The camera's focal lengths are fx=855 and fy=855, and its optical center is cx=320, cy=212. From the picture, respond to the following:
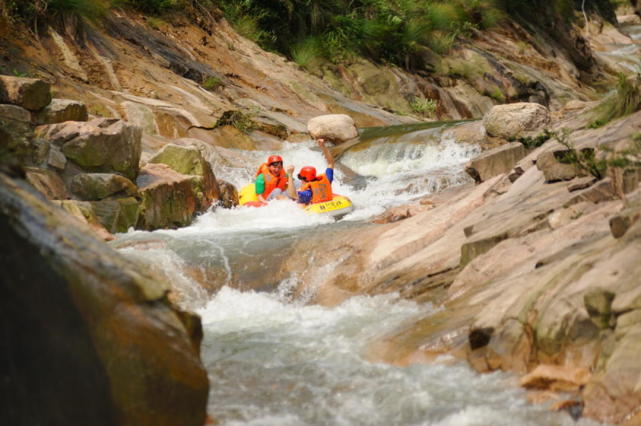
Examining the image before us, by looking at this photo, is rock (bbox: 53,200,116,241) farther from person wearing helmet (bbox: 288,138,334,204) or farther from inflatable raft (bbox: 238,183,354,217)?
person wearing helmet (bbox: 288,138,334,204)

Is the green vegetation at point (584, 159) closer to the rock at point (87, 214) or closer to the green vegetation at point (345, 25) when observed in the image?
the rock at point (87, 214)

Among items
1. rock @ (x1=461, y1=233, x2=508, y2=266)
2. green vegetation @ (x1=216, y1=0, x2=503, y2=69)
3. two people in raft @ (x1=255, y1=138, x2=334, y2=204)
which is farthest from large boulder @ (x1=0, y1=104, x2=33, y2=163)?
green vegetation @ (x1=216, y1=0, x2=503, y2=69)

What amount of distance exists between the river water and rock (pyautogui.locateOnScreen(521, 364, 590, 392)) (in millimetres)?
80

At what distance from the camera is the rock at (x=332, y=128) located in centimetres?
1547

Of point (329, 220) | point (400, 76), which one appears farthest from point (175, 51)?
point (329, 220)

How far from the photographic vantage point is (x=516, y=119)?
1250cm

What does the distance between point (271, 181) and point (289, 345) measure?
612cm

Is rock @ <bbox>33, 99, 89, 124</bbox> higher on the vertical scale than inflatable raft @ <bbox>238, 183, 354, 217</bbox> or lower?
higher

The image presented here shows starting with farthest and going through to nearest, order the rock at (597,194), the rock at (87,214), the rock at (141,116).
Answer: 1. the rock at (141,116)
2. the rock at (87,214)
3. the rock at (597,194)

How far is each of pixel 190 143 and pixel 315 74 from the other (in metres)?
8.02

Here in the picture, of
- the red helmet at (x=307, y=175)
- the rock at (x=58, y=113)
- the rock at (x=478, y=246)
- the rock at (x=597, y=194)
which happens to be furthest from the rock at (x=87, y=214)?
the rock at (x=597, y=194)

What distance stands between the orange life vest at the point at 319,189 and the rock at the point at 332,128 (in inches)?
177

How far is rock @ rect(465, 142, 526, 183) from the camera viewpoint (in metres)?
8.72

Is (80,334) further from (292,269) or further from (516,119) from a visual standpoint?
(516,119)
